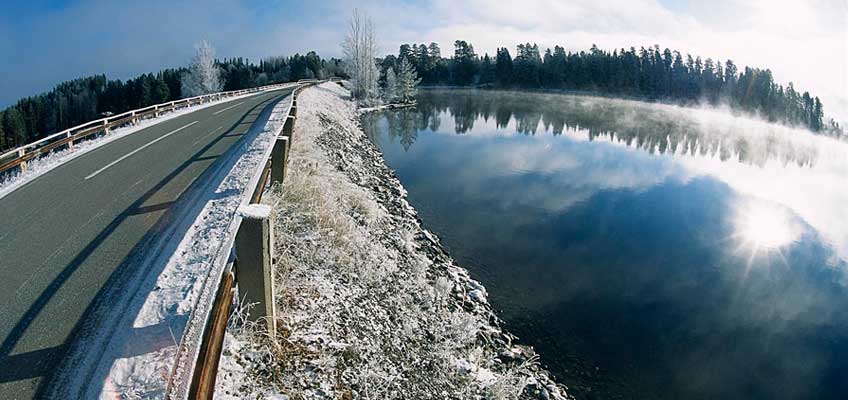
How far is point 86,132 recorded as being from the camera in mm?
14906

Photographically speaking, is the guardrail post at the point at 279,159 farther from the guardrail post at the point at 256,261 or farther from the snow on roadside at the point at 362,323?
the guardrail post at the point at 256,261

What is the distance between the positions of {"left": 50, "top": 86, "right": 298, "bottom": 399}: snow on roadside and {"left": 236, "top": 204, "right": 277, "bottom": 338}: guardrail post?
0.91 feet

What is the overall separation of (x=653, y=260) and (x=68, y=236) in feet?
56.4

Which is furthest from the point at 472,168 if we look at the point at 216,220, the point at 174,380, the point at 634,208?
the point at 174,380

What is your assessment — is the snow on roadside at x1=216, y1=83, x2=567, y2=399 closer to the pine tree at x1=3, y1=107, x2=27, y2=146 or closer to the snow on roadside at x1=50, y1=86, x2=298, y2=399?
the snow on roadside at x1=50, y1=86, x2=298, y2=399

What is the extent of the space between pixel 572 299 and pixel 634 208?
10851 mm

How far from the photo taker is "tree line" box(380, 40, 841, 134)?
8756cm

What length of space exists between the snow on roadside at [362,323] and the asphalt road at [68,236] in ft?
5.94

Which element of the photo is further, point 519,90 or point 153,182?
point 519,90

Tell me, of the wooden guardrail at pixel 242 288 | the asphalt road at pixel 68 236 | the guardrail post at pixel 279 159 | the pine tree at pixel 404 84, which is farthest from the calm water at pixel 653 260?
the pine tree at pixel 404 84

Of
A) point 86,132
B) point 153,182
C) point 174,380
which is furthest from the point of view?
point 86,132

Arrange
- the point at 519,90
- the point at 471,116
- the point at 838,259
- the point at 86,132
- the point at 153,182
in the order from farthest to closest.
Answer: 1. the point at 519,90
2. the point at 471,116
3. the point at 838,259
4. the point at 86,132
5. the point at 153,182

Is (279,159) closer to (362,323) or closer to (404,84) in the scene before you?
(362,323)

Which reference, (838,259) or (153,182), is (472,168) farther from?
(153,182)
